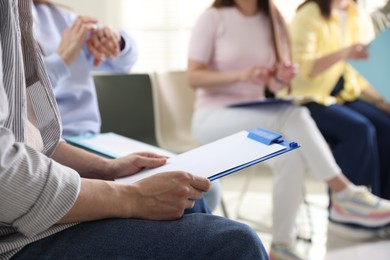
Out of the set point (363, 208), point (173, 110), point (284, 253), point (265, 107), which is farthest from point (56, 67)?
point (363, 208)

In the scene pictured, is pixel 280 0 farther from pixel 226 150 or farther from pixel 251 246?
pixel 251 246

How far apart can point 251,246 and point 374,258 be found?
1.61 meters

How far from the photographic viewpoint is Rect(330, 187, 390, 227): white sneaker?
7.83ft

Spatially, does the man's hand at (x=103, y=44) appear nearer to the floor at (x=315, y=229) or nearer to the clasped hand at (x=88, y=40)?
→ the clasped hand at (x=88, y=40)

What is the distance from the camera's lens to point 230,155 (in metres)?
1.05

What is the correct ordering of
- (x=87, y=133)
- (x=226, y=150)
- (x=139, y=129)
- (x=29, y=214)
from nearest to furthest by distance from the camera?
(x=29, y=214), (x=226, y=150), (x=87, y=133), (x=139, y=129)

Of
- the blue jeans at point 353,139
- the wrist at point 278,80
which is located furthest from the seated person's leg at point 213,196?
the blue jeans at point 353,139

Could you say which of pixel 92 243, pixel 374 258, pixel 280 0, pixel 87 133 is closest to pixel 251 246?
pixel 92 243

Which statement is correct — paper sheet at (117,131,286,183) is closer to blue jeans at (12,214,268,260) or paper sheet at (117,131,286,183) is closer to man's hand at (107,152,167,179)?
man's hand at (107,152,167,179)

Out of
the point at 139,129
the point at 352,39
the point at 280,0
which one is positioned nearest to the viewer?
the point at 139,129

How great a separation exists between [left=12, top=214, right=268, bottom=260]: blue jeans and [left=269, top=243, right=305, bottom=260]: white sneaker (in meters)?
1.23

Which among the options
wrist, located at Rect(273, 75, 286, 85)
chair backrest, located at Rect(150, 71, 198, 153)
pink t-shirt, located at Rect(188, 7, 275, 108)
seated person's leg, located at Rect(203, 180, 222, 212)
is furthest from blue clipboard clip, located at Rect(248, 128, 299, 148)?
chair backrest, located at Rect(150, 71, 198, 153)

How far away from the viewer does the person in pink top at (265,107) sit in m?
2.19

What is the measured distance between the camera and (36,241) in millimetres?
889
